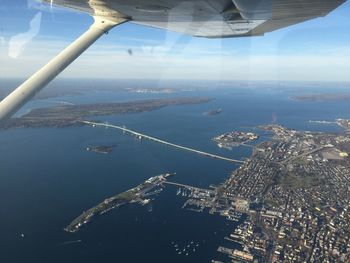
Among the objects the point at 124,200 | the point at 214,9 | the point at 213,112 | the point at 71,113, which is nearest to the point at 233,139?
the point at 213,112

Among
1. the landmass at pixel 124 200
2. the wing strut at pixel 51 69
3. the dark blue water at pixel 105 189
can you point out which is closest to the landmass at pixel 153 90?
the dark blue water at pixel 105 189

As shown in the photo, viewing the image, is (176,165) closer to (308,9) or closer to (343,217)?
(343,217)

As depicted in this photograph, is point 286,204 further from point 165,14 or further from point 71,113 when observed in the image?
point 71,113

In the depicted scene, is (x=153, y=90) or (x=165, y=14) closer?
(x=165, y=14)

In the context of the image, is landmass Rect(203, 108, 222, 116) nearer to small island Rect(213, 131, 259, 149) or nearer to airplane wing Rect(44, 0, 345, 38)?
small island Rect(213, 131, 259, 149)

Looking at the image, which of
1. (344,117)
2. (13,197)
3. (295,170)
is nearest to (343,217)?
(295,170)
